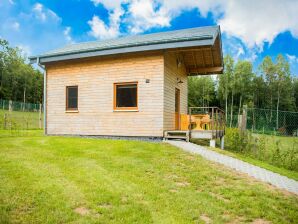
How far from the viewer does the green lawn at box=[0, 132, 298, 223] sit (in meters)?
3.52

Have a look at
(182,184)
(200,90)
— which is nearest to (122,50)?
(182,184)

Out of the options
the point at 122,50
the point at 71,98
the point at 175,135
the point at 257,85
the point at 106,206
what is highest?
the point at 257,85

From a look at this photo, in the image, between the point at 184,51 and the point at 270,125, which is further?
the point at 270,125

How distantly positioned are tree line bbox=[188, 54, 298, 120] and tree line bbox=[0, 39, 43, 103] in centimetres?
2812

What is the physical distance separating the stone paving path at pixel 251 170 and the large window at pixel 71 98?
5452 millimetres

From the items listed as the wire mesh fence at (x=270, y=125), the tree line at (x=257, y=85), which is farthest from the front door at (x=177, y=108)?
the tree line at (x=257, y=85)

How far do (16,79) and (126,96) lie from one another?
129 ft

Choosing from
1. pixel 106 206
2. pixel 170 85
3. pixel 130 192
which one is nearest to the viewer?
pixel 106 206

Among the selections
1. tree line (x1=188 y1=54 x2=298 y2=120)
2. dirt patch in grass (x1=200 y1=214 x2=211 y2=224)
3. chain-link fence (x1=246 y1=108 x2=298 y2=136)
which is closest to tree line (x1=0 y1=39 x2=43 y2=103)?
tree line (x1=188 y1=54 x2=298 y2=120)

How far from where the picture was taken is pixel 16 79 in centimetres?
4325

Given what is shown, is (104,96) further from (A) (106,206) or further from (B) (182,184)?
(A) (106,206)

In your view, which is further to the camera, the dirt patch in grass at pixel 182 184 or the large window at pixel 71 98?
the large window at pixel 71 98

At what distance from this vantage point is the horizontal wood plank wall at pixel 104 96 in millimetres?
9898

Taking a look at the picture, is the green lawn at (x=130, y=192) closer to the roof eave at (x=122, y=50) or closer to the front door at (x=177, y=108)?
the roof eave at (x=122, y=50)
